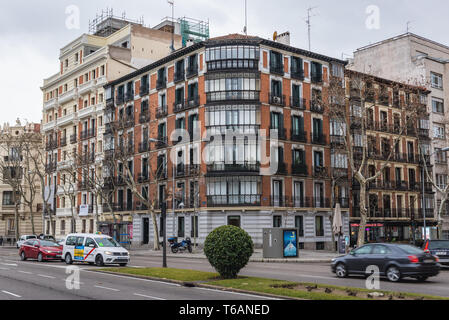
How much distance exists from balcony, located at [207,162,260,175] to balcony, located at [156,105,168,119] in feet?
30.7

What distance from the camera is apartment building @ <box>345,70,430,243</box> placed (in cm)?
5256

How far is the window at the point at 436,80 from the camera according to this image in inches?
2418

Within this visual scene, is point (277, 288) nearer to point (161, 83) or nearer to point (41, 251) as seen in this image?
point (41, 251)

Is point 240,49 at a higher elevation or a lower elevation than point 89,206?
higher

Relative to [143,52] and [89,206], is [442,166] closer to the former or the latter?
[143,52]

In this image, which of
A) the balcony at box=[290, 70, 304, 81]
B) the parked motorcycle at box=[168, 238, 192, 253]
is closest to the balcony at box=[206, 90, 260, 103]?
the balcony at box=[290, 70, 304, 81]

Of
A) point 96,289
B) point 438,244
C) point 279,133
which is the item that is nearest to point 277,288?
point 96,289

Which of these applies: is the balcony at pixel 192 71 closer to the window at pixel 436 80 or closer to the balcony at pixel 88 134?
the balcony at pixel 88 134

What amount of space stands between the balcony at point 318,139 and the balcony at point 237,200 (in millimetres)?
9042

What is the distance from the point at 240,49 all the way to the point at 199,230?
662 inches

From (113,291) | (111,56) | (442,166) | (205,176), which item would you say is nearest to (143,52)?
(111,56)

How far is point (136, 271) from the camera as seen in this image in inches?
836

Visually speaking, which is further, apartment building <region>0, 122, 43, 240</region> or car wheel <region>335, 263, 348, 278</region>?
apartment building <region>0, 122, 43, 240</region>

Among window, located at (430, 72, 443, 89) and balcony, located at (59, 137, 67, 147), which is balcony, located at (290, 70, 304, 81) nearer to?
window, located at (430, 72, 443, 89)
